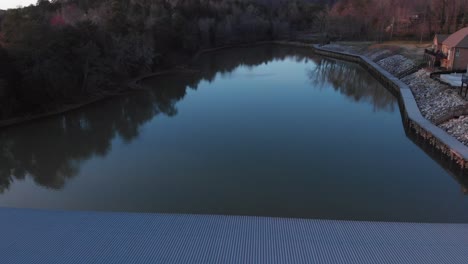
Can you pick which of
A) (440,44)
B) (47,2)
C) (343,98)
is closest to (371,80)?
(440,44)

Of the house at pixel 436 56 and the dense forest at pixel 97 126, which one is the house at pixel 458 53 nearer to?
the house at pixel 436 56

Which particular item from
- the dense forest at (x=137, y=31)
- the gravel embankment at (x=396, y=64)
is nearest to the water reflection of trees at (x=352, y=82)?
the gravel embankment at (x=396, y=64)

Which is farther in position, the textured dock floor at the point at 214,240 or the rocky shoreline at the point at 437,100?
the rocky shoreline at the point at 437,100

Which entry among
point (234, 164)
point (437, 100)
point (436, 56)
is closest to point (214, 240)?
point (234, 164)

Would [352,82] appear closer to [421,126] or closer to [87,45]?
[421,126]

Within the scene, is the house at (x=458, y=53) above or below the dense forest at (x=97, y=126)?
above

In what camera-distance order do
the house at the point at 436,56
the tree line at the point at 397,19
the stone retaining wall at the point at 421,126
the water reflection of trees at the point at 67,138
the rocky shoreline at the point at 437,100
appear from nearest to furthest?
the stone retaining wall at the point at 421,126 → the water reflection of trees at the point at 67,138 → the rocky shoreline at the point at 437,100 → the house at the point at 436,56 → the tree line at the point at 397,19

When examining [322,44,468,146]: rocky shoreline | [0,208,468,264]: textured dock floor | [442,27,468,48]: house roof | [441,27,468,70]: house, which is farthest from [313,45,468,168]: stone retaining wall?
[0,208,468,264]: textured dock floor

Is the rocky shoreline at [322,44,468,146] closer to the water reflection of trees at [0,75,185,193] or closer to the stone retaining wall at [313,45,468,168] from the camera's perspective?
the stone retaining wall at [313,45,468,168]
